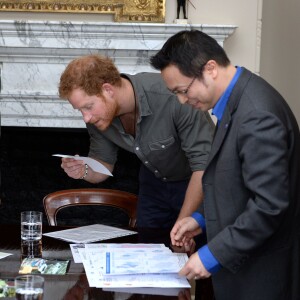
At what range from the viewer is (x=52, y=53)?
4.00 metres

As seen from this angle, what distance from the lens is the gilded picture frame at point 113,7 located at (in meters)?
3.97

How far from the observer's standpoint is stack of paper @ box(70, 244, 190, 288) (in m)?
1.83

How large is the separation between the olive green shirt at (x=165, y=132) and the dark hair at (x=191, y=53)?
0.71 metres

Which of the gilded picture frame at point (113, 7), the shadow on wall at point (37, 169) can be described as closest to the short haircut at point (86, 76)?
the gilded picture frame at point (113, 7)

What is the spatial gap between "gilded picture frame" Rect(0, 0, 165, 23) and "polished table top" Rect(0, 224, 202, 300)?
1.76 metres

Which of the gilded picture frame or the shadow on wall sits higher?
the gilded picture frame

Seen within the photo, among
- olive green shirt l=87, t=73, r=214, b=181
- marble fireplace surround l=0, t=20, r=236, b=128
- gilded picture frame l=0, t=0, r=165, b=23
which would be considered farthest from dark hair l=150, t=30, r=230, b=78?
gilded picture frame l=0, t=0, r=165, b=23

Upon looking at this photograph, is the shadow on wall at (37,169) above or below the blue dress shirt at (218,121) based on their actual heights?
below

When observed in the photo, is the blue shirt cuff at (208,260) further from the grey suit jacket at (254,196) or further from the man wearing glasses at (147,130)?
the man wearing glasses at (147,130)

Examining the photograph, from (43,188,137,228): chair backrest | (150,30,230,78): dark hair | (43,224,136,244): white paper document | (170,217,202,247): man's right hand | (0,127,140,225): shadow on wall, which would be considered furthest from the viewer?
(0,127,140,225): shadow on wall

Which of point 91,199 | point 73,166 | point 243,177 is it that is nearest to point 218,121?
point 243,177

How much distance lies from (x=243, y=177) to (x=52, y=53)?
8.16 feet

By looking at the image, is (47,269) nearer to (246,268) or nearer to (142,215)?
(246,268)

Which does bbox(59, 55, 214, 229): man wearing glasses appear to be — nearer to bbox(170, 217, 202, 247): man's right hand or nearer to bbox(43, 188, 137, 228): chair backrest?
bbox(43, 188, 137, 228): chair backrest
